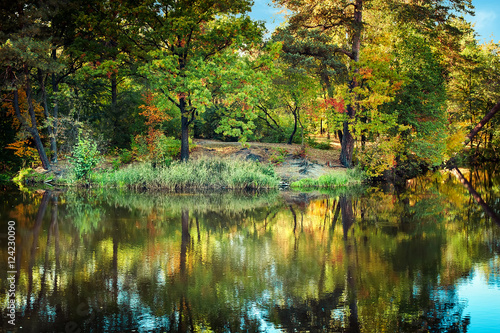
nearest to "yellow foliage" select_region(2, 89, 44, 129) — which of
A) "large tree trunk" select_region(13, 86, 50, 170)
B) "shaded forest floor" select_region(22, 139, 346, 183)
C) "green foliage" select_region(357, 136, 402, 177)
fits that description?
"large tree trunk" select_region(13, 86, 50, 170)

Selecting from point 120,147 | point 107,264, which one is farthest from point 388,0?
point 107,264

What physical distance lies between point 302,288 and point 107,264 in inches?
134

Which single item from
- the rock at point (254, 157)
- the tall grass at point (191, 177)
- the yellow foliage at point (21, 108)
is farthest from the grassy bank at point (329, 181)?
the yellow foliage at point (21, 108)

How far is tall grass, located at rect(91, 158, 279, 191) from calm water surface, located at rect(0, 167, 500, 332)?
521cm

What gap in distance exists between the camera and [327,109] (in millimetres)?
25266

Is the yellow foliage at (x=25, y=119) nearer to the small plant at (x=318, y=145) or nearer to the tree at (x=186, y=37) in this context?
the tree at (x=186, y=37)

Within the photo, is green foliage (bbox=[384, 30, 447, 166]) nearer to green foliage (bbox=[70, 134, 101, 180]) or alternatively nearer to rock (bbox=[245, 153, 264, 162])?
rock (bbox=[245, 153, 264, 162])

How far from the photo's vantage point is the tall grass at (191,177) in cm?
1972

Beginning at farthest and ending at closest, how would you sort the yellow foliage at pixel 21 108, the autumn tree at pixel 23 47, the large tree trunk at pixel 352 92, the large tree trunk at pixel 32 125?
the large tree trunk at pixel 352 92 < the yellow foliage at pixel 21 108 < the large tree trunk at pixel 32 125 < the autumn tree at pixel 23 47

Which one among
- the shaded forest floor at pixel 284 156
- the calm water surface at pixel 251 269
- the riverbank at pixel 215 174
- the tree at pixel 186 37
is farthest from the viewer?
the shaded forest floor at pixel 284 156

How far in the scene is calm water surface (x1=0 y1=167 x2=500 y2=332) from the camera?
5.56 m

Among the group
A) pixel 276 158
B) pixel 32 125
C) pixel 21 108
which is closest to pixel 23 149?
pixel 32 125

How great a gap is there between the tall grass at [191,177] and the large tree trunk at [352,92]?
648cm

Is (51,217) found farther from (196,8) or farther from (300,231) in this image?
(196,8)
